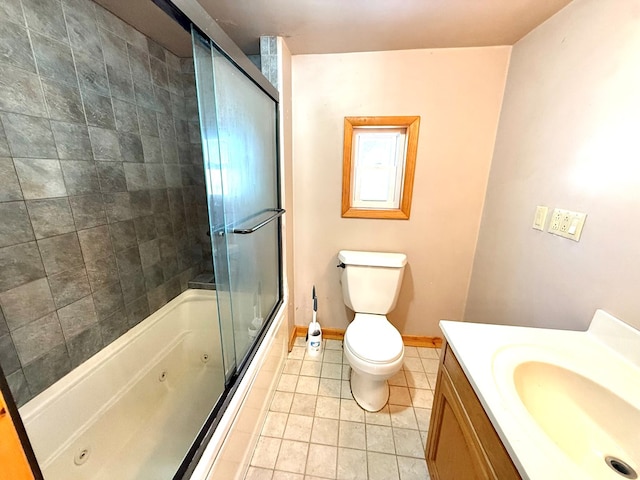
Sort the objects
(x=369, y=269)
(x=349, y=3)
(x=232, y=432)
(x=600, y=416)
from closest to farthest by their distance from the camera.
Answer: (x=600, y=416)
(x=232, y=432)
(x=349, y=3)
(x=369, y=269)

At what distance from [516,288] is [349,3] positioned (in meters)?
1.61

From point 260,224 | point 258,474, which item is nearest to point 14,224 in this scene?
point 260,224

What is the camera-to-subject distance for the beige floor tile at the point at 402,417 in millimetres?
1438

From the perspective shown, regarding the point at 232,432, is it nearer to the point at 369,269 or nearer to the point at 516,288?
the point at 369,269

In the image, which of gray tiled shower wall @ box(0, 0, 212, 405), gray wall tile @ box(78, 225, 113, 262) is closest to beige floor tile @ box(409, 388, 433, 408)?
gray tiled shower wall @ box(0, 0, 212, 405)

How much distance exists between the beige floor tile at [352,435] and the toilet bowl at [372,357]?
128mm

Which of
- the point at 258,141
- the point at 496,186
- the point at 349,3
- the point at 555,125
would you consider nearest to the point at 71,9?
the point at 258,141

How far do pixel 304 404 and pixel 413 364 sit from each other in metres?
0.84

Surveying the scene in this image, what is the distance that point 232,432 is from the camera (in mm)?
1009

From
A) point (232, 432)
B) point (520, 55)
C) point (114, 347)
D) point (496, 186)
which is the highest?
point (520, 55)

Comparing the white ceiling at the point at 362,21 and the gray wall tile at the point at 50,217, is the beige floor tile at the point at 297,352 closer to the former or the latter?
the gray wall tile at the point at 50,217

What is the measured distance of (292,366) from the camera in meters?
1.84

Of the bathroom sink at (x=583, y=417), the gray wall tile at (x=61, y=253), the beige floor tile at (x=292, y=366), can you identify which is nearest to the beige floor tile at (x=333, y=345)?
the beige floor tile at (x=292, y=366)

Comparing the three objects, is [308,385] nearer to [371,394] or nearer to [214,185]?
[371,394]
